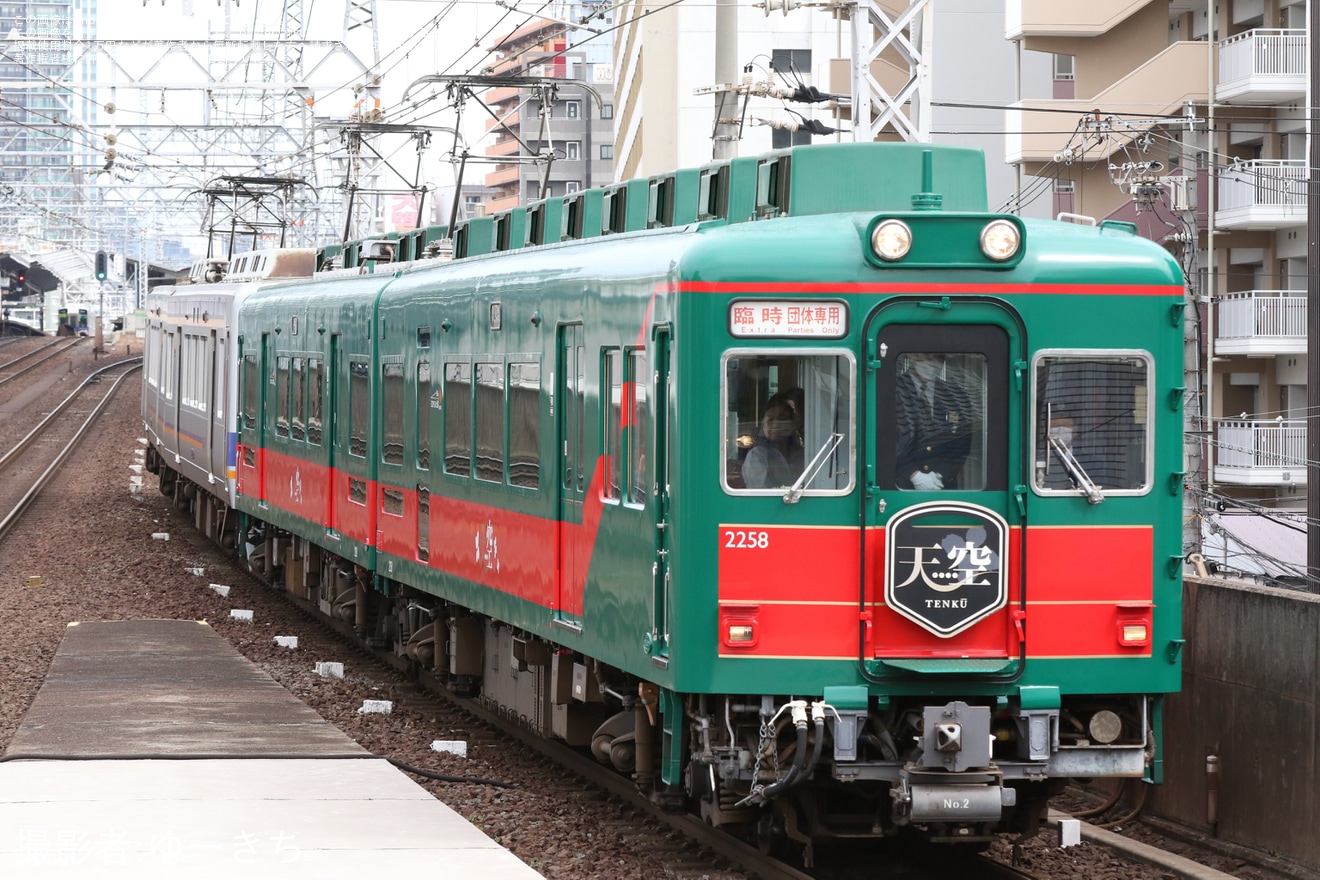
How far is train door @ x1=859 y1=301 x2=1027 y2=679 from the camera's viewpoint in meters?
7.50

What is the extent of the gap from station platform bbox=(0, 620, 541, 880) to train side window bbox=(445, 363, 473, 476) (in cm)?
168

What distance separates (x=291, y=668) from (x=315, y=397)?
2.52 m

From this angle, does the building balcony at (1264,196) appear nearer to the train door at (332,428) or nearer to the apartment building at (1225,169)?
the apartment building at (1225,169)

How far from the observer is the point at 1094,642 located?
7.71 m

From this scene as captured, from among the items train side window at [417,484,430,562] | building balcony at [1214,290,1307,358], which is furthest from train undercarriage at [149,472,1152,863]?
building balcony at [1214,290,1307,358]

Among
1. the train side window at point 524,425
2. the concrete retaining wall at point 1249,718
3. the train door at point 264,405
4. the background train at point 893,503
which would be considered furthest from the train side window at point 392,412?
the concrete retaining wall at point 1249,718

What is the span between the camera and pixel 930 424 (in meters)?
7.64

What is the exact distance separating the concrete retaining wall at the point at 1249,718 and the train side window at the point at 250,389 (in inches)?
460

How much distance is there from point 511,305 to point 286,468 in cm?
774

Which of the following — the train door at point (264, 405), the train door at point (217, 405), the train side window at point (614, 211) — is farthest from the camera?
the train door at point (217, 405)

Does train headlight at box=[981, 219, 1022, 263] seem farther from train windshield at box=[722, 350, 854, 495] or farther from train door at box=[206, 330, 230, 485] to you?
train door at box=[206, 330, 230, 485]

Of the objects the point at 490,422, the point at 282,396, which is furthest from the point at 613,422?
the point at 282,396

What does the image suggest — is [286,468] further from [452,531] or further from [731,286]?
[731,286]

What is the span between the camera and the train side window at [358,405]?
46.6 feet
